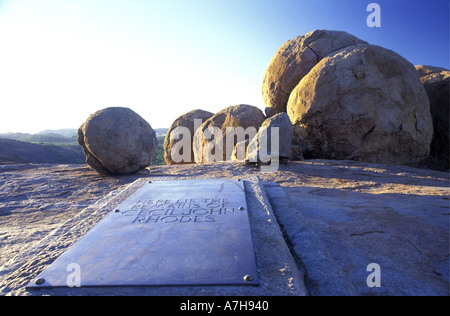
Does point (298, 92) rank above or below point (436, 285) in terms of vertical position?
above

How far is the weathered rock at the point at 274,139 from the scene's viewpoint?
16.6 feet

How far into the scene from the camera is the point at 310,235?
70.7 inches

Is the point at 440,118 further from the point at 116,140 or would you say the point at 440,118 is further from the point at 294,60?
the point at 116,140

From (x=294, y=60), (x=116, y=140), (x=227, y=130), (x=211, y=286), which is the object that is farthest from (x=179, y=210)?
(x=294, y=60)

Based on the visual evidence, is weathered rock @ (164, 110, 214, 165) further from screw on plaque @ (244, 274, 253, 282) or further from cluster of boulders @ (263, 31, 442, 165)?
screw on plaque @ (244, 274, 253, 282)

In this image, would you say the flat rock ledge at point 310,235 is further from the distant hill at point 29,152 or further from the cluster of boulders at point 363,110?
the distant hill at point 29,152

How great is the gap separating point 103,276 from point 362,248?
1570mm

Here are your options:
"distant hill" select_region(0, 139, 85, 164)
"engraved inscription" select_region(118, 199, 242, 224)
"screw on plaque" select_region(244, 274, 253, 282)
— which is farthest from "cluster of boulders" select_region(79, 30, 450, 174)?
"distant hill" select_region(0, 139, 85, 164)

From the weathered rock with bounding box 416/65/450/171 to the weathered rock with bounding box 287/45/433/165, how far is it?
122 centimetres

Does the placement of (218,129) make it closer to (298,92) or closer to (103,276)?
(298,92)

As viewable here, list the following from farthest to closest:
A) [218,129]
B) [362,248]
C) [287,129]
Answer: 1. [218,129]
2. [287,129]
3. [362,248]

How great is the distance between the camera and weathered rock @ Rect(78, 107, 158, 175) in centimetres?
463
